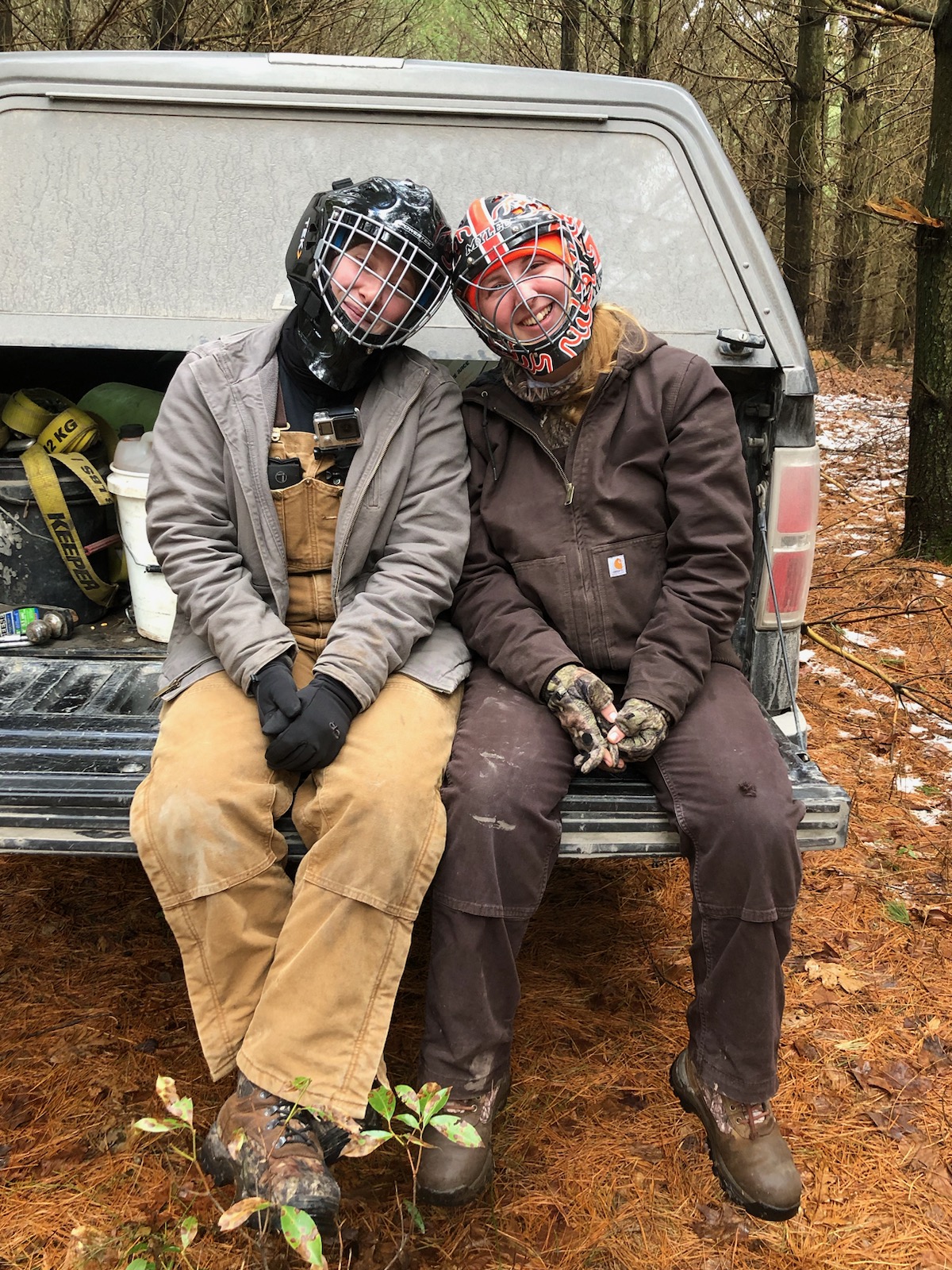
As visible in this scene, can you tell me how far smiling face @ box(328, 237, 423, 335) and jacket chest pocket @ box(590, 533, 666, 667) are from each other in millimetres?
775

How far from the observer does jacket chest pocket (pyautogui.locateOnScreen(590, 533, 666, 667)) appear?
8.54 ft

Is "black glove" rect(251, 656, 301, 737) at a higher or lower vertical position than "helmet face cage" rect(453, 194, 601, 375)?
lower

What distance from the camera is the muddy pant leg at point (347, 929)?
2072mm

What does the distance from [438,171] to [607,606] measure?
1.56 meters

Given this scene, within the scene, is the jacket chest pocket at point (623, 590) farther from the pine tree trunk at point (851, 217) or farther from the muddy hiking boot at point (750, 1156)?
the pine tree trunk at point (851, 217)

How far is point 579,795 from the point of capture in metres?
2.39

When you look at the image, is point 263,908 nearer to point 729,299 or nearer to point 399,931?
point 399,931

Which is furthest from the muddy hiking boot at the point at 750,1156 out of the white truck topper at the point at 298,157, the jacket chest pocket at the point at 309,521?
the white truck topper at the point at 298,157

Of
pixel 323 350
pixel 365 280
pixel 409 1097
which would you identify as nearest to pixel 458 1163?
pixel 409 1097

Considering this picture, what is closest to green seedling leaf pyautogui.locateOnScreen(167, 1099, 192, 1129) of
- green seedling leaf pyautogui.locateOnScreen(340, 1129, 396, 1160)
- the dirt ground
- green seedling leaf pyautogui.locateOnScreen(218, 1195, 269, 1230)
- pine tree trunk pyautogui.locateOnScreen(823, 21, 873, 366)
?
green seedling leaf pyautogui.locateOnScreen(218, 1195, 269, 1230)

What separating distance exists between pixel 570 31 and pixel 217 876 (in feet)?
40.3

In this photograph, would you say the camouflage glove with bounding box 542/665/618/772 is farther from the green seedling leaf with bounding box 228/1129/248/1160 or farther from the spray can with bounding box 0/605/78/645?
the spray can with bounding box 0/605/78/645

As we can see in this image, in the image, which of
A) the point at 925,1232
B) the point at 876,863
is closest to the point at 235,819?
the point at 925,1232

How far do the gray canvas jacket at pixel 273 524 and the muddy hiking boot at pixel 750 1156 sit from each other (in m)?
1.12
